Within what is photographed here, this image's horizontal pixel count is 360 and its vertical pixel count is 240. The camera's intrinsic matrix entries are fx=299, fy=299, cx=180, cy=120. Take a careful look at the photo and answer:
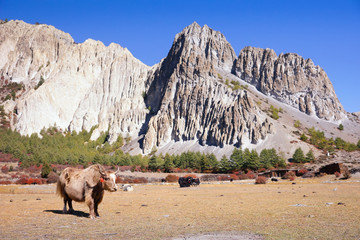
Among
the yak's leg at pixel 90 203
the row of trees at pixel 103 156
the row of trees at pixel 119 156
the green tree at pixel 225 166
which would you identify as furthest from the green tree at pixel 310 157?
the yak's leg at pixel 90 203

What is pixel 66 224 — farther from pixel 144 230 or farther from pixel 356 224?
pixel 356 224

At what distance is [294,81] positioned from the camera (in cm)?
15862

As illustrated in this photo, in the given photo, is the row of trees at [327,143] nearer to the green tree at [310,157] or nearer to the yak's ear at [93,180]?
the green tree at [310,157]

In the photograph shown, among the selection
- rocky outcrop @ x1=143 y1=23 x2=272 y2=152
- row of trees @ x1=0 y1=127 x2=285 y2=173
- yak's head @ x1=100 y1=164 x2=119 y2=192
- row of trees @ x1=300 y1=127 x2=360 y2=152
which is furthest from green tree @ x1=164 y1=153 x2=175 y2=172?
yak's head @ x1=100 y1=164 x2=119 y2=192

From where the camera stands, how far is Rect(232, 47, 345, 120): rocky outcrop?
152250mm

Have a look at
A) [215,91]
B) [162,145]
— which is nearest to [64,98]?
[162,145]

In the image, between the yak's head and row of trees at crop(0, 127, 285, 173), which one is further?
row of trees at crop(0, 127, 285, 173)

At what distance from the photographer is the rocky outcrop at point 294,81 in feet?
500

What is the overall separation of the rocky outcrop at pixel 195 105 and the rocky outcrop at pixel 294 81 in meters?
26.0

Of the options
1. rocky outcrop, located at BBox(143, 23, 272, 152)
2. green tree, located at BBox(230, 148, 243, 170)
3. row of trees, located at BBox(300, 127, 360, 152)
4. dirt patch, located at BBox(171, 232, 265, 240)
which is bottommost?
dirt patch, located at BBox(171, 232, 265, 240)

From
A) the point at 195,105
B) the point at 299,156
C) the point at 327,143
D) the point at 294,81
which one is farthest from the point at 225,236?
the point at 294,81

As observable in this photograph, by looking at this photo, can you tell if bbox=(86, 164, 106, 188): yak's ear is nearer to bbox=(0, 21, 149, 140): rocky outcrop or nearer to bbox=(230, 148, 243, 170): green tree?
bbox=(230, 148, 243, 170): green tree

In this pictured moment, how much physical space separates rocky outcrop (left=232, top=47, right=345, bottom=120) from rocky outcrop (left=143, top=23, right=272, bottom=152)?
2603 centimetres

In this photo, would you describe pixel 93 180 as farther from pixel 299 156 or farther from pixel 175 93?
pixel 175 93
